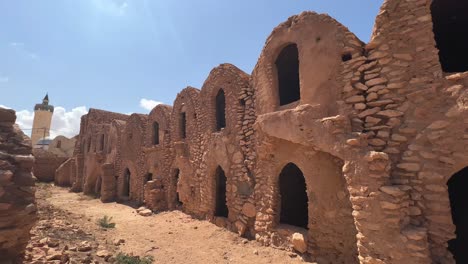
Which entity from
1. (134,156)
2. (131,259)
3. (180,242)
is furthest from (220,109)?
(134,156)

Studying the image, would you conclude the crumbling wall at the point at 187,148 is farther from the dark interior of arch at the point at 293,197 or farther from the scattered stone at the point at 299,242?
the scattered stone at the point at 299,242

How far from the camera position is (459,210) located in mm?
6719

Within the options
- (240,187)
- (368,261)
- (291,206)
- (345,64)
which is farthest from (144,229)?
(345,64)

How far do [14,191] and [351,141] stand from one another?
6305mm

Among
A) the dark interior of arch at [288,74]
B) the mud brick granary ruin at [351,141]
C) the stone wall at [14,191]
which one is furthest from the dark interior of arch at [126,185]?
the stone wall at [14,191]

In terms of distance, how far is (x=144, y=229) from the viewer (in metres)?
9.83

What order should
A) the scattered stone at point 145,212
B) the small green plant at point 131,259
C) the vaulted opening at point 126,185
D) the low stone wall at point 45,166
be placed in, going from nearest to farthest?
the small green plant at point 131,259 → the scattered stone at point 145,212 → the vaulted opening at point 126,185 → the low stone wall at point 45,166

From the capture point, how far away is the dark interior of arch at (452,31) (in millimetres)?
6062

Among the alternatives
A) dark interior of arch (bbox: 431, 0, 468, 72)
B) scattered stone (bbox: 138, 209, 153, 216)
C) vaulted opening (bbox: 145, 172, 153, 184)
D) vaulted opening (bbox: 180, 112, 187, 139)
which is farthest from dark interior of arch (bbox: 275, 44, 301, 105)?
vaulted opening (bbox: 145, 172, 153, 184)

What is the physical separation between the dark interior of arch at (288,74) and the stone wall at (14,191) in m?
7.18

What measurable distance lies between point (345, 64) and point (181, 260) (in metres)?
6.75

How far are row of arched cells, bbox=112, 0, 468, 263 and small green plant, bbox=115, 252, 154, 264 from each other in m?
3.74

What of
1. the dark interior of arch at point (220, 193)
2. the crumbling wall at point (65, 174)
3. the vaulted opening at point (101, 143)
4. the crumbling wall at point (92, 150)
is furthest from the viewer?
the crumbling wall at point (65, 174)

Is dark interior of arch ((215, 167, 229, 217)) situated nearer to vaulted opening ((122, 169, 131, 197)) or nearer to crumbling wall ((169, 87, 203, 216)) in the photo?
crumbling wall ((169, 87, 203, 216))
